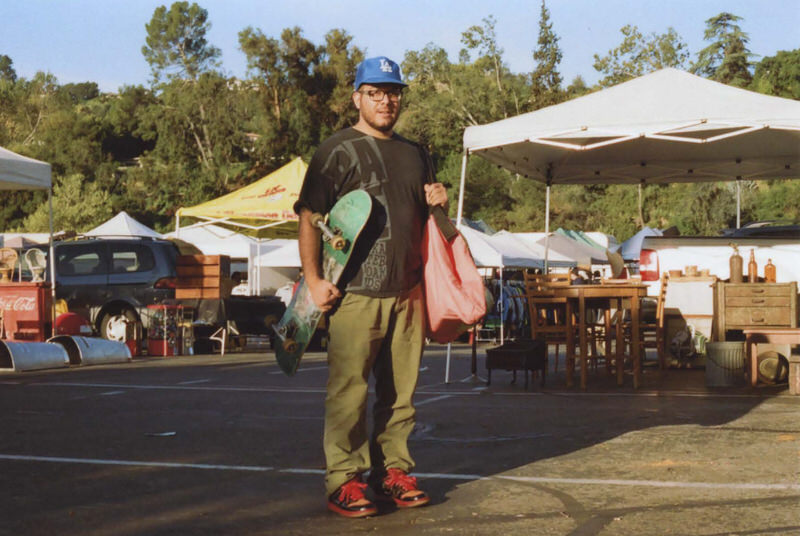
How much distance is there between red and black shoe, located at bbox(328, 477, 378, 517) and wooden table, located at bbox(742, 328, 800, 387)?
22.2 ft

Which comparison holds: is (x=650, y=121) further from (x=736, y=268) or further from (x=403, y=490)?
(x=403, y=490)

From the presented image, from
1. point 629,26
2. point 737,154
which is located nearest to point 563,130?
point 737,154

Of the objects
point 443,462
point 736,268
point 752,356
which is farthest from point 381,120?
point 736,268

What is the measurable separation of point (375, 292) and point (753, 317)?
7.43 metres

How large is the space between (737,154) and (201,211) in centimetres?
1182

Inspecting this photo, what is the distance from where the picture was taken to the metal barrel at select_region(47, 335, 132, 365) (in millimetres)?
14883

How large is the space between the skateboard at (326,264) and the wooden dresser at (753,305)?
735cm

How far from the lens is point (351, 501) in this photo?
469 cm

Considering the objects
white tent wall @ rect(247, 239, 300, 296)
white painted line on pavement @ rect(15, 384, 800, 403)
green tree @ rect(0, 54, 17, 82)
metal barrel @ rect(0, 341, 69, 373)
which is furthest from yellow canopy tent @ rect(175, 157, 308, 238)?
green tree @ rect(0, 54, 17, 82)

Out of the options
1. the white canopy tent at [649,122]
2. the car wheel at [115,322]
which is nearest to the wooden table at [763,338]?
the white canopy tent at [649,122]

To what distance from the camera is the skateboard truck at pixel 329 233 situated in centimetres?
474

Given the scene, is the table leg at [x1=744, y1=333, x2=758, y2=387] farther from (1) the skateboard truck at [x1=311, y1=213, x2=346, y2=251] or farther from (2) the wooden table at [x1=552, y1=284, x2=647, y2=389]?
(1) the skateboard truck at [x1=311, y1=213, x2=346, y2=251]

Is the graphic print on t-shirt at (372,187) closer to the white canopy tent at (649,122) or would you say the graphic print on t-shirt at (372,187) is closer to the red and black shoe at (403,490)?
the red and black shoe at (403,490)

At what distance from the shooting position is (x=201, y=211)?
2322 cm
